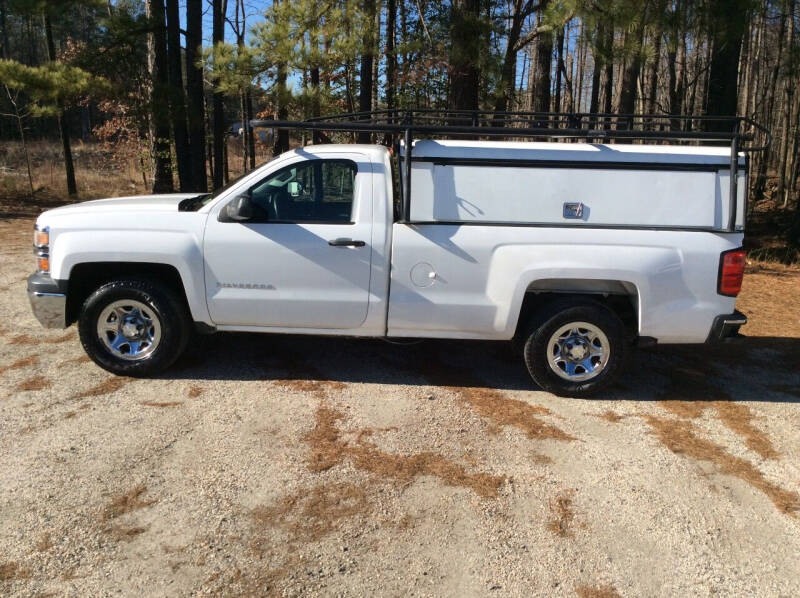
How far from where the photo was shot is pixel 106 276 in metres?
5.69

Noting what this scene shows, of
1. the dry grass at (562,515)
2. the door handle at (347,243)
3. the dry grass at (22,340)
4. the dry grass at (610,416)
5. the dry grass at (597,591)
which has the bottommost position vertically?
the dry grass at (597,591)

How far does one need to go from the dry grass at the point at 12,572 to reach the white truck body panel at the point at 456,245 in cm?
262

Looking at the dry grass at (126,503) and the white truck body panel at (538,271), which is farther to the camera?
the white truck body panel at (538,271)

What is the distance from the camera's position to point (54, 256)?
5500mm

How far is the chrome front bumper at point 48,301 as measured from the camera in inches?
217

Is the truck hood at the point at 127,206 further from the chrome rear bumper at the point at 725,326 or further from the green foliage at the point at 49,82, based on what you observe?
the green foliage at the point at 49,82

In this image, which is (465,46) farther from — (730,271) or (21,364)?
(21,364)

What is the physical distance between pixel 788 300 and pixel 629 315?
17.2ft

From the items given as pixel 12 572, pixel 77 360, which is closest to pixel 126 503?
pixel 12 572

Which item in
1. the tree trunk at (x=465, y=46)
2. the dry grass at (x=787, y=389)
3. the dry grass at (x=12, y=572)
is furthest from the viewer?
the tree trunk at (x=465, y=46)

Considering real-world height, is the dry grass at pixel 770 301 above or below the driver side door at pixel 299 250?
below

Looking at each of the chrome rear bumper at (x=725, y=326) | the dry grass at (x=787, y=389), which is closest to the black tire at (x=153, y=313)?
the chrome rear bumper at (x=725, y=326)

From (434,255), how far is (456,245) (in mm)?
188

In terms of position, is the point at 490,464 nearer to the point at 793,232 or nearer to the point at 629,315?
the point at 629,315
